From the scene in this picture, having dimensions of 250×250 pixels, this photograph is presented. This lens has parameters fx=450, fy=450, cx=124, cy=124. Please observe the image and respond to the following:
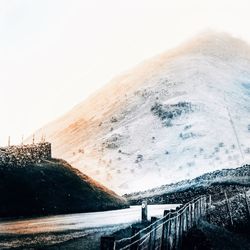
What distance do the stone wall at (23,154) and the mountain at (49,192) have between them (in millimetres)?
1439

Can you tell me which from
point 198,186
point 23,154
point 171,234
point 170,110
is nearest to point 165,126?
point 170,110

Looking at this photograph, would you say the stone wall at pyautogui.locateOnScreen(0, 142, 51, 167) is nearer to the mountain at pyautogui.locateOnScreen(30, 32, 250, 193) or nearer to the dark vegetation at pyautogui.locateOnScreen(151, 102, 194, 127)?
the mountain at pyautogui.locateOnScreen(30, 32, 250, 193)

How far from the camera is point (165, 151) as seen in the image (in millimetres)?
109375

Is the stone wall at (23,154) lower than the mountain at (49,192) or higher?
higher

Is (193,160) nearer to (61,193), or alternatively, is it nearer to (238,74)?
(61,193)

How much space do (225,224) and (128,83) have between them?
12952 cm

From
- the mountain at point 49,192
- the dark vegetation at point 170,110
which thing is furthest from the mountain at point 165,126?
the mountain at point 49,192

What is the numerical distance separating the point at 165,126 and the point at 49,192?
50816 mm

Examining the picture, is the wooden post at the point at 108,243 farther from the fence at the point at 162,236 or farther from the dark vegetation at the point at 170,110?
the dark vegetation at the point at 170,110

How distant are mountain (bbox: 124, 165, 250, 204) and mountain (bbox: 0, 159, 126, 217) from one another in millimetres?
15478

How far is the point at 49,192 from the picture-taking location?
249 ft

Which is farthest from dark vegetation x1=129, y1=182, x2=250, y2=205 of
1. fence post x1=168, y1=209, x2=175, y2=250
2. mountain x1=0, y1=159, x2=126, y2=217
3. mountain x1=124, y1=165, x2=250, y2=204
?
fence post x1=168, y1=209, x2=175, y2=250

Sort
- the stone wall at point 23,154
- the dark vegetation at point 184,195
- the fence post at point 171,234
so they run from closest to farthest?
the fence post at point 171,234 < the stone wall at point 23,154 < the dark vegetation at point 184,195

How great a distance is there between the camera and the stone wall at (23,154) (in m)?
81.4
